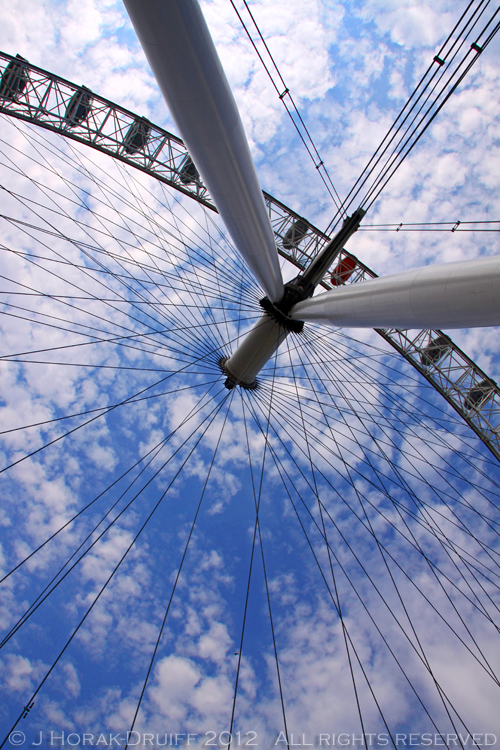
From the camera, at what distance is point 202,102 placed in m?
5.14

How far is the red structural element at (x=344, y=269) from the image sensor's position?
20422 millimetres

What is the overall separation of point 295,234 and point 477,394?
14.4 meters

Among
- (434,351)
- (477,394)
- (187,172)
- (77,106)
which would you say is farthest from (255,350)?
(477,394)

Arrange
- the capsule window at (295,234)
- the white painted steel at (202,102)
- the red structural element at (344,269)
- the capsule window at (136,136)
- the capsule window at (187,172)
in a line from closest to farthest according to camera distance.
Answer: the white painted steel at (202,102), the capsule window at (136,136), the capsule window at (187,172), the capsule window at (295,234), the red structural element at (344,269)

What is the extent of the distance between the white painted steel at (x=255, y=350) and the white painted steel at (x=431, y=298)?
585 centimetres

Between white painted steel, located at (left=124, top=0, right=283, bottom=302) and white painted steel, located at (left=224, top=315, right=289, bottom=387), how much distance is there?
615 cm

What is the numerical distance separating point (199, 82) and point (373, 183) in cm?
751

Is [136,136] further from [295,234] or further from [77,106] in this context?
[295,234]

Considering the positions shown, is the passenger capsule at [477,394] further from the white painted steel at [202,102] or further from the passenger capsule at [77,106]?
the passenger capsule at [77,106]

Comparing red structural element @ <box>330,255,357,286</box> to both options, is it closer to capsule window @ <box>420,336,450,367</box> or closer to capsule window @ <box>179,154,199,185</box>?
capsule window @ <box>420,336,450,367</box>

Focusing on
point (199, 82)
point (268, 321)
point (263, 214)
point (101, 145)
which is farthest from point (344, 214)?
point (101, 145)

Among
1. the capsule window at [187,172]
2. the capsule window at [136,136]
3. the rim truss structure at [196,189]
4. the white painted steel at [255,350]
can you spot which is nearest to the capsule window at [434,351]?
the rim truss structure at [196,189]

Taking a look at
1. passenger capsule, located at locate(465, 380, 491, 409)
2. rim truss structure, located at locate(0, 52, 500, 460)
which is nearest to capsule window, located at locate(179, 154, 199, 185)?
rim truss structure, located at locate(0, 52, 500, 460)

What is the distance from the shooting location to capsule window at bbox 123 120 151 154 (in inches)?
731
